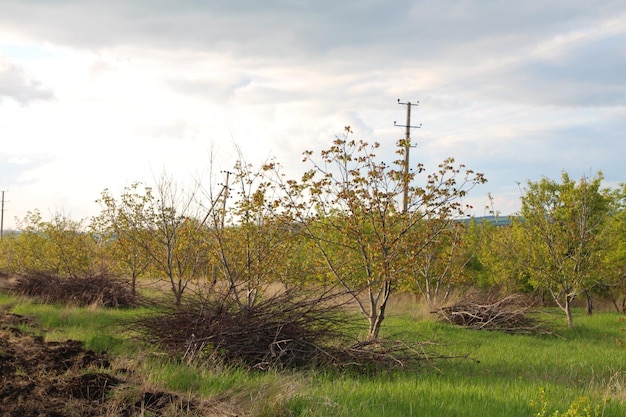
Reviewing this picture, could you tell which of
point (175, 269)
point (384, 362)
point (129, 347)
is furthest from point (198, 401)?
point (175, 269)

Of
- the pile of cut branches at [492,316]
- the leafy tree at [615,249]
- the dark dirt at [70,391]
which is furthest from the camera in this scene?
the leafy tree at [615,249]

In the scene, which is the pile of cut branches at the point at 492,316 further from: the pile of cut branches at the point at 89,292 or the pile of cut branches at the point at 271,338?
the pile of cut branches at the point at 89,292

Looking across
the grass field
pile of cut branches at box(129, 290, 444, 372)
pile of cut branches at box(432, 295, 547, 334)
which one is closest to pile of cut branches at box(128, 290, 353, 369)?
pile of cut branches at box(129, 290, 444, 372)

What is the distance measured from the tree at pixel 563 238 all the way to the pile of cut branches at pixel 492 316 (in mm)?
1647

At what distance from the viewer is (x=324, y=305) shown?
34.0 ft

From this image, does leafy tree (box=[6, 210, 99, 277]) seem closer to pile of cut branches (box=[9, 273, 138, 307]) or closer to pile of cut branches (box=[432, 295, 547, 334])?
pile of cut branches (box=[9, 273, 138, 307])

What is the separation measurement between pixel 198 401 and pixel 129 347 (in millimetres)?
4884

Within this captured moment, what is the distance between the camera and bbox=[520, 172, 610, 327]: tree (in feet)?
63.1

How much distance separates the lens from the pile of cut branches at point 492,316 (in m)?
17.1

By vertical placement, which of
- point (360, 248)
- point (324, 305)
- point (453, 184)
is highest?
point (453, 184)

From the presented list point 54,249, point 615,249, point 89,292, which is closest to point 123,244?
point 89,292

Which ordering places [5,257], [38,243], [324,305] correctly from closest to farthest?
[324,305] < [38,243] < [5,257]

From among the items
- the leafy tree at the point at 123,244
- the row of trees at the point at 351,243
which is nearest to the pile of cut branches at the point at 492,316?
the row of trees at the point at 351,243

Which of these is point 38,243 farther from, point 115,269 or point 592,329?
point 592,329
